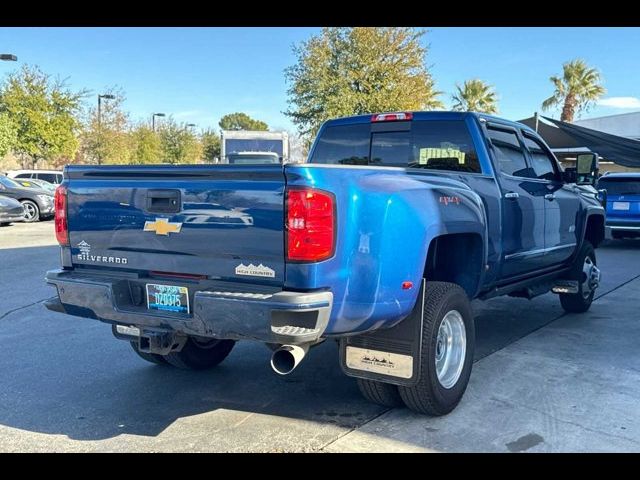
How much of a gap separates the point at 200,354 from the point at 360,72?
61.8 ft

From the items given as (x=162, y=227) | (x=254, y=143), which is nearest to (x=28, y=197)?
(x=254, y=143)

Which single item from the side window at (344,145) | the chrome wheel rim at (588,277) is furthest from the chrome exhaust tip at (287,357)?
the chrome wheel rim at (588,277)

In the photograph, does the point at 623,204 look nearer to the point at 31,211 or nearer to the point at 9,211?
the point at 9,211

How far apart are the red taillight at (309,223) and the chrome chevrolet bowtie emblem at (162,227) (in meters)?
0.75

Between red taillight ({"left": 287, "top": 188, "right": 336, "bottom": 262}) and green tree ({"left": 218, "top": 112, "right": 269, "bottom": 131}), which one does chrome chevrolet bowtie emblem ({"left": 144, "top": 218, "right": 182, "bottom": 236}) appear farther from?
green tree ({"left": 218, "top": 112, "right": 269, "bottom": 131})

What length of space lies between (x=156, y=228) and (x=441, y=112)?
276 centimetres

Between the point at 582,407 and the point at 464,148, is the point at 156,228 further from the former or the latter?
the point at 582,407

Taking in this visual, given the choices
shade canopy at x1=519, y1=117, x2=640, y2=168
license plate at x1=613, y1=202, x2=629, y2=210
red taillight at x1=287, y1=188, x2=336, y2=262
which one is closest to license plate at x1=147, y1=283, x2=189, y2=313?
red taillight at x1=287, y1=188, x2=336, y2=262

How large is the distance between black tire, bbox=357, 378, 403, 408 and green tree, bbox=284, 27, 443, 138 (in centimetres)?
1858

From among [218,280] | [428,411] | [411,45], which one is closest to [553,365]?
[428,411]

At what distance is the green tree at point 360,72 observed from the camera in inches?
869

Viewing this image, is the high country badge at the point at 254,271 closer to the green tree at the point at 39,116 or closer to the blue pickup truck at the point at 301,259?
the blue pickup truck at the point at 301,259

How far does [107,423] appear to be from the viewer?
4.00 metres

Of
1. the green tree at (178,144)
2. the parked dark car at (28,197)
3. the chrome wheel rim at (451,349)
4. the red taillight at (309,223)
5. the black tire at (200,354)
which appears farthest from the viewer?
the green tree at (178,144)
